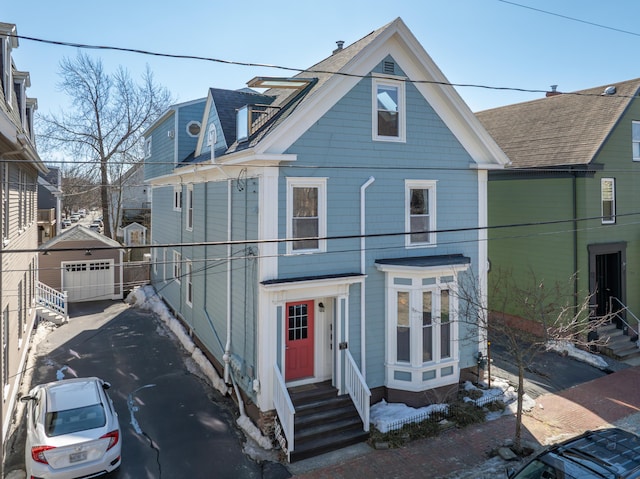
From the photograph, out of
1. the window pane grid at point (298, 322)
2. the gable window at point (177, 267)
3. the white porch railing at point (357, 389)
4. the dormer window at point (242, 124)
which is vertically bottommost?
the white porch railing at point (357, 389)

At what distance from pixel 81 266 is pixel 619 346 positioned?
24395 millimetres

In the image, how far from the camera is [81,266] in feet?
77.4

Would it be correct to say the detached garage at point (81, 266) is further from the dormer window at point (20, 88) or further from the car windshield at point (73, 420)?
the car windshield at point (73, 420)

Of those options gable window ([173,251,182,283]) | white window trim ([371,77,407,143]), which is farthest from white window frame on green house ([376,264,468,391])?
gable window ([173,251,182,283])

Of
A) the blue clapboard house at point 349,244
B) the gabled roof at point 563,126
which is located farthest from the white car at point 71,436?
the gabled roof at point 563,126

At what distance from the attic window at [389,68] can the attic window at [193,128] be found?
9782 millimetres

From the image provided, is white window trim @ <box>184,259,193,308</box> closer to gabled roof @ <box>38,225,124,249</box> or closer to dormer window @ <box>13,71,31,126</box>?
dormer window @ <box>13,71,31,126</box>

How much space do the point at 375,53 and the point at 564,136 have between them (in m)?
10.6

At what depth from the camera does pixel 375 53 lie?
1139 centimetres

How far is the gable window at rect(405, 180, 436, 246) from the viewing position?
1228 centimetres

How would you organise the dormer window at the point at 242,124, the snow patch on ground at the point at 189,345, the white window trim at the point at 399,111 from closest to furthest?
the snow patch on ground at the point at 189,345 → the white window trim at the point at 399,111 → the dormer window at the point at 242,124

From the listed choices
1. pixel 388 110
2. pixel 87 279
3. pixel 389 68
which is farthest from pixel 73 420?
pixel 87 279

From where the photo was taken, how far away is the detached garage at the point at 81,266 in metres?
22.8

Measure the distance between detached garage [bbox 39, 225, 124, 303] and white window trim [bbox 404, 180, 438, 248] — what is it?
54.6 ft
